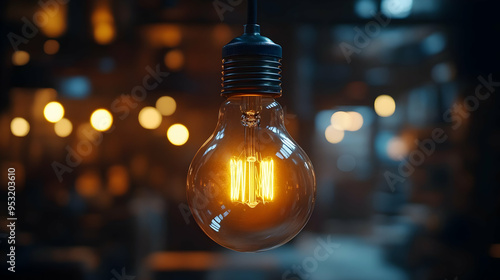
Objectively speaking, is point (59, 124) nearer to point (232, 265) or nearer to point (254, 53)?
point (232, 265)

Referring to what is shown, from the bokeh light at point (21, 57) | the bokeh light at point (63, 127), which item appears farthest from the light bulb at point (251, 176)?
the bokeh light at point (21, 57)

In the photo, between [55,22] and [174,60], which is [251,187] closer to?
[174,60]

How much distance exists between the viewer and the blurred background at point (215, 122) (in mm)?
1756

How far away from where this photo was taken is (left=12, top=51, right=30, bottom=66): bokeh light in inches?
69.6

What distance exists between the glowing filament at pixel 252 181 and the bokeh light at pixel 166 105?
1.22m

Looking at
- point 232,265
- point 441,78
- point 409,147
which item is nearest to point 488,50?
point 441,78

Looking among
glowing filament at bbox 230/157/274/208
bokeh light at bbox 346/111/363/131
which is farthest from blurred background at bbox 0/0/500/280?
glowing filament at bbox 230/157/274/208

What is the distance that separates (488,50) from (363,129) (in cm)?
57

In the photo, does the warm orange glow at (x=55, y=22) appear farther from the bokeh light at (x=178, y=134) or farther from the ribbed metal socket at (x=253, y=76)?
the ribbed metal socket at (x=253, y=76)

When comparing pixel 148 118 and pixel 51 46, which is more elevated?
pixel 51 46

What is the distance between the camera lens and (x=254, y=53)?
55cm

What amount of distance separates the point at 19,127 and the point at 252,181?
1.47 metres

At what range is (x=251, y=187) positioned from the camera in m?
0.58

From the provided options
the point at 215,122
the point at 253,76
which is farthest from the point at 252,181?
the point at 215,122
